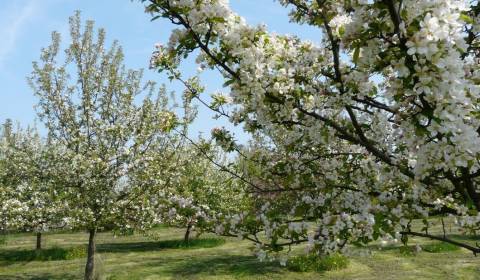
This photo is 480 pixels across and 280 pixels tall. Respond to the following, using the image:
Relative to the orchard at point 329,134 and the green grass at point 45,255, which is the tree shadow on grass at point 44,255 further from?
the orchard at point 329,134

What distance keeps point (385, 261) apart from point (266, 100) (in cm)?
1313

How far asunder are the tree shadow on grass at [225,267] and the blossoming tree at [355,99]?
918 cm

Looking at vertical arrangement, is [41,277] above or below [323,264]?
below

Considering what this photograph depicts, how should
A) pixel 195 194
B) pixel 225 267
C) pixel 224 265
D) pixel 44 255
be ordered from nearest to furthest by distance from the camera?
pixel 225 267
pixel 224 265
pixel 44 255
pixel 195 194

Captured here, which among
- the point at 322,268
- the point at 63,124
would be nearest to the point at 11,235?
the point at 63,124

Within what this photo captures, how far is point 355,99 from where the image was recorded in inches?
209

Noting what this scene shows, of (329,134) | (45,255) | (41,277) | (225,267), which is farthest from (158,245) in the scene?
(329,134)

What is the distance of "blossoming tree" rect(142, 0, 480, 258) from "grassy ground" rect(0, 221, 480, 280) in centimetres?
738

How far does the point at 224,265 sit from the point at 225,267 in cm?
44

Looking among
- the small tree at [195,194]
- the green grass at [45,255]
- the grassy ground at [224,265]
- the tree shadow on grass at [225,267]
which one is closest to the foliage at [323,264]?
the grassy ground at [224,265]

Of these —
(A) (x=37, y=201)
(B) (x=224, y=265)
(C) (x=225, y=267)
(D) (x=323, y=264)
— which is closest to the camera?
(A) (x=37, y=201)

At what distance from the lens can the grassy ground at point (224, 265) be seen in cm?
1454

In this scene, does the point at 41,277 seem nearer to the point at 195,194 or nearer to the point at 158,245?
the point at 195,194

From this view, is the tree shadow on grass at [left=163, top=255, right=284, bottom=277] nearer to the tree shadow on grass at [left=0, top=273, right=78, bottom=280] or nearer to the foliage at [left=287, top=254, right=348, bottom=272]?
the foliage at [left=287, top=254, right=348, bottom=272]
